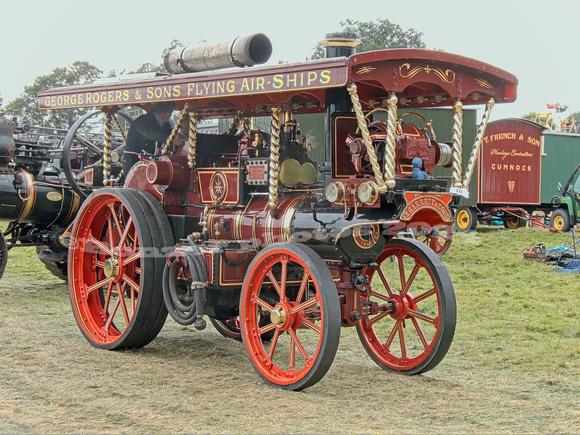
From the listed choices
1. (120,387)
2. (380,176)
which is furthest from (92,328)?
(380,176)

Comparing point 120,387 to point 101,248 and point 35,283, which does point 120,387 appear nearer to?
point 101,248

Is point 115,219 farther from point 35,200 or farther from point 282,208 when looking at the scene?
point 35,200

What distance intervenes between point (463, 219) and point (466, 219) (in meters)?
0.07

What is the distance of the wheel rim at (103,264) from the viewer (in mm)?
5938

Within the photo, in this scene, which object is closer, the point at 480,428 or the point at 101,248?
the point at 480,428

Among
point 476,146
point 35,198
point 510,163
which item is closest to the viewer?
point 476,146

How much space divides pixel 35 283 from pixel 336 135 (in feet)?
21.2

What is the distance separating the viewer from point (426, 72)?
469 centimetres

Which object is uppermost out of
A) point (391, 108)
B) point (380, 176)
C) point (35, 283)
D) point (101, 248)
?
point (391, 108)

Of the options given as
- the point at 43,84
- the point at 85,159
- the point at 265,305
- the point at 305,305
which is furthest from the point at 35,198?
the point at 43,84

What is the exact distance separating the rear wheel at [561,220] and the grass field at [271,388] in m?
11.7

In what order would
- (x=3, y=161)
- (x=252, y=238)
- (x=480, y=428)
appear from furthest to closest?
(x=3, y=161), (x=252, y=238), (x=480, y=428)

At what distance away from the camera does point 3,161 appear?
347 inches

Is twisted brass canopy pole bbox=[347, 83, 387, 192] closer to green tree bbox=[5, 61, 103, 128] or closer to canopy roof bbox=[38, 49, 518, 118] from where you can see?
canopy roof bbox=[38, 49, 518, 118]
